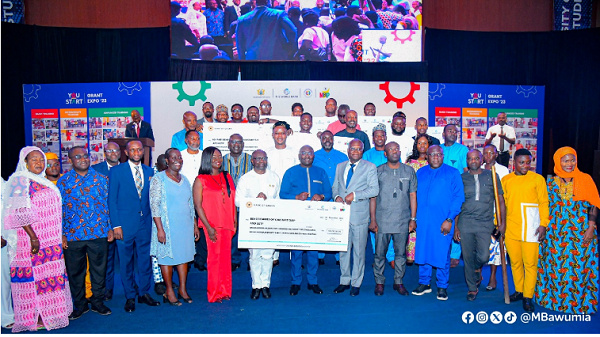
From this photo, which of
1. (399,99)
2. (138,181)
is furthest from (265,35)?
(138,181)

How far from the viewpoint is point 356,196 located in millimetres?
4711

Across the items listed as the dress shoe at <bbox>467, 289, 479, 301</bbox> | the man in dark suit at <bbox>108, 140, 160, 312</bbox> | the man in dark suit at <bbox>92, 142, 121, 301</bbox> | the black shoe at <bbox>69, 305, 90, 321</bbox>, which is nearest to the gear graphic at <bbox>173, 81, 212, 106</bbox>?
the man in dark suit at <bbox>92, 142, 121, 301</bbox>

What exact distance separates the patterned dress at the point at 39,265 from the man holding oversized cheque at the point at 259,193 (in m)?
1.80

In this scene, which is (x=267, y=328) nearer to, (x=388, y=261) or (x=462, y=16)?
(x=388, y=261)

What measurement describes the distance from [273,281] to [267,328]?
1.28 m

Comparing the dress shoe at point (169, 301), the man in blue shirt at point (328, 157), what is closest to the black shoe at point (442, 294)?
the man in blue shirt at point (328, 157)

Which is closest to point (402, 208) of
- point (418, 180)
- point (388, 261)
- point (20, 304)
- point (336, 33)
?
point (418, 180)

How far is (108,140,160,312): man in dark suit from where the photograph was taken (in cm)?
442

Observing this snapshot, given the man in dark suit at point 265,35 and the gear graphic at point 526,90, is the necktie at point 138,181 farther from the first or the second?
the gear graphic at point 526,90

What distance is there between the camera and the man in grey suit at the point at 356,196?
4765 mm

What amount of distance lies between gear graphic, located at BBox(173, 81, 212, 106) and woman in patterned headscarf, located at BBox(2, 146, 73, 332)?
5275 mm

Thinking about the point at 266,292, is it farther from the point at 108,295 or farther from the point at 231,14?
the point at 231,14

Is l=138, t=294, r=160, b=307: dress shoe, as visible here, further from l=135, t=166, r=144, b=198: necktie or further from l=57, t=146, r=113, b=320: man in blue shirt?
l=135, t=166, r=144, b=198: necktie

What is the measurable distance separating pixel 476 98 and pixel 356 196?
20.8 ft
